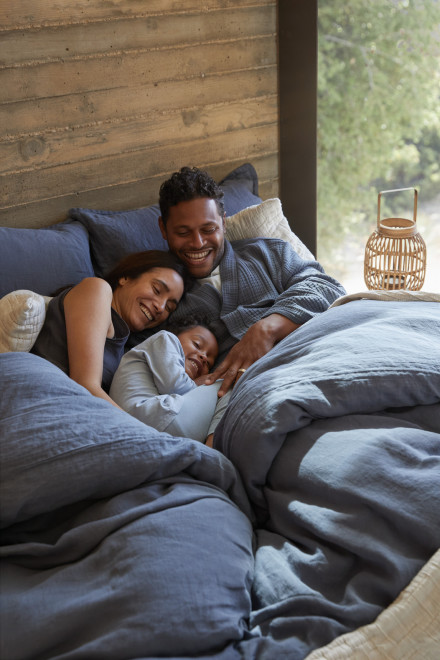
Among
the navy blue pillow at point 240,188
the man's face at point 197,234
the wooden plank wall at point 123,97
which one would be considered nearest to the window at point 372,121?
the wooden plank wall at point 123,97

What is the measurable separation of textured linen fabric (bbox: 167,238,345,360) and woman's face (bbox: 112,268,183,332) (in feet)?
0.28

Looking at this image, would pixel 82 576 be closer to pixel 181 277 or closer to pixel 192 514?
pixel 192 514

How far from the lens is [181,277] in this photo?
204 centimetres

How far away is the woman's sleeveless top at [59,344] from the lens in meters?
1.72

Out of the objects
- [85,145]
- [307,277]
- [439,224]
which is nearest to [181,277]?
[307,277]

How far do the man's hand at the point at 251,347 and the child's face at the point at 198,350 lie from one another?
5cm

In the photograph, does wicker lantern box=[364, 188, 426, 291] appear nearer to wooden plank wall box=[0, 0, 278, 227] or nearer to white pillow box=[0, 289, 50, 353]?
wooden plank wall box=[0, 0, 278, 227]

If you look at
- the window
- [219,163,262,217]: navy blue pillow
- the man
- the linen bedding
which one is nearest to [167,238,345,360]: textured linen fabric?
the man

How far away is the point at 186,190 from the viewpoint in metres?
2.10

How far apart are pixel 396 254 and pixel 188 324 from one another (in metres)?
1.06

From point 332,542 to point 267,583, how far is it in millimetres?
124

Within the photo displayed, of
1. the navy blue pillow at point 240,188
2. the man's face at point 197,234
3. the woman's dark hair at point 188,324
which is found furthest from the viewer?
the navy blue pillow at point 240,188

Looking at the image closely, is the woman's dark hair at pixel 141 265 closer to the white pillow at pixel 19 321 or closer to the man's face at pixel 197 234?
the man's face at pixel 197 234

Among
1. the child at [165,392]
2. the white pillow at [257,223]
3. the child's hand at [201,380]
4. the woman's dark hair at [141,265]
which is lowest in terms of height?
the child's hand at [201,380]
